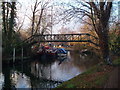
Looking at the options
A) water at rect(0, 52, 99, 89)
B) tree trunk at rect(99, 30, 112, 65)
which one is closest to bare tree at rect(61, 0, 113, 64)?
tree trunk at rect(99, 30, 112, 65)

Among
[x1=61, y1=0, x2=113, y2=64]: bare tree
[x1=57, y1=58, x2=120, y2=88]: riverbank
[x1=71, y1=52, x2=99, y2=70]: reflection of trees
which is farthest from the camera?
[x1=71, y1=52, x2=99, y2=70]: reflection of trees

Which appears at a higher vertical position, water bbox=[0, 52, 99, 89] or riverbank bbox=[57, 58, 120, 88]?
riverbank bbox=[57, 58, 120, 88]

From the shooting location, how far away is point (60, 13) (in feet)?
28.0

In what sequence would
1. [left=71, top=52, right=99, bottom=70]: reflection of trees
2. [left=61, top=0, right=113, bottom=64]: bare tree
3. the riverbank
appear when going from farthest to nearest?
[left=71, top=52, right=99, bottom=70]: reflection of trees < [left=61, top=0, right=113, bottom=64]: bare tree < the riverbank

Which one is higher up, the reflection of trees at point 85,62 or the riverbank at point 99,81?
the riverbank at point 99,81

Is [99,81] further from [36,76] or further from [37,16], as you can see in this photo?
[37,16]

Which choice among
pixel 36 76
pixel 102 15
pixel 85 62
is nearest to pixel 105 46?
pixel 102 15

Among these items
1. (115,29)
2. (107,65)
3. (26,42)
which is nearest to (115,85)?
(107,65)

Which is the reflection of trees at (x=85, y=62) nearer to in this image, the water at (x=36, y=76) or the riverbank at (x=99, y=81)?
the water at (x=36, y=76)

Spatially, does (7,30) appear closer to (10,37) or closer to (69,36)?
(10,37)

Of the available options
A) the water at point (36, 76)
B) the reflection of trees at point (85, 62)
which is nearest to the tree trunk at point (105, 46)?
the water at point (36, 76)

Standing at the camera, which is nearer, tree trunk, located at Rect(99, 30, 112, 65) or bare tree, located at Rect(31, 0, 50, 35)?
tree trunk, located at Rect(99, 30, 112, 65)

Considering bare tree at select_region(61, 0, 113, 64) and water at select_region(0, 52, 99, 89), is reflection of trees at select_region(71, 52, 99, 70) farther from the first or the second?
bare tree at select_region(61, 0, 113, 64)

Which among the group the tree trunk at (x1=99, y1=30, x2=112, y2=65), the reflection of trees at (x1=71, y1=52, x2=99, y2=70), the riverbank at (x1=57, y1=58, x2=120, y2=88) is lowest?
the reflection of trees at (x1=71, y1=52, x2=99, y2=70)
